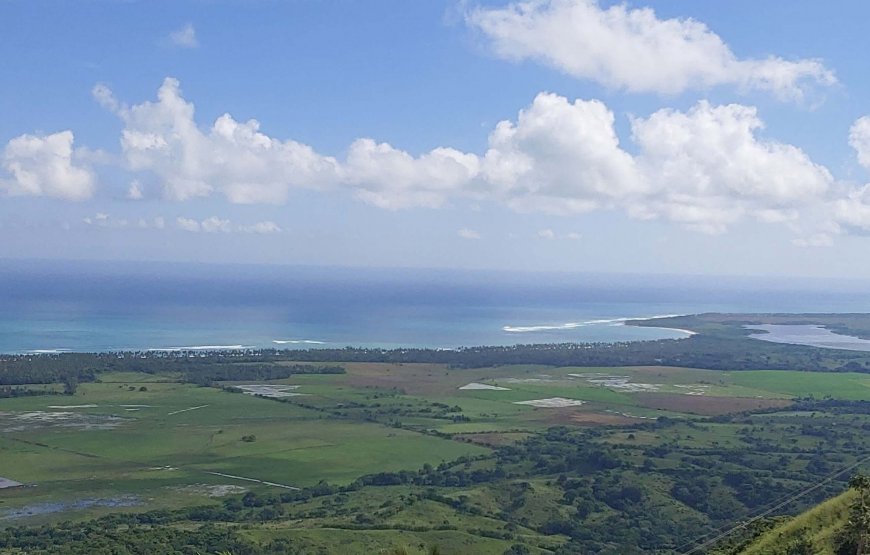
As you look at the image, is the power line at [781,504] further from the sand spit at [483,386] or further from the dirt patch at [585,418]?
the sand spit at [483,386]

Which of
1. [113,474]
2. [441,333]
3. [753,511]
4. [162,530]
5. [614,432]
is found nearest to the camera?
[162,530]

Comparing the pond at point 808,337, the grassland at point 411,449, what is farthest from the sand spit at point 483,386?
the pond at point 808,337

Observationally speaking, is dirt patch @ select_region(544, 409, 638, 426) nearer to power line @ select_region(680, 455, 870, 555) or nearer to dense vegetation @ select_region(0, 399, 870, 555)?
dense vegetation @ select_region(0, 399, 870, 555)

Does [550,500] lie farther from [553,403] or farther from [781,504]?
[553,403]

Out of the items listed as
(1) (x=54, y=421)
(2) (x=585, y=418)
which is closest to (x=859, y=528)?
(2) (x=585, y=418)

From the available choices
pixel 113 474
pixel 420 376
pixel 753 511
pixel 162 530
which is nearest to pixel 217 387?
pixel 420 376

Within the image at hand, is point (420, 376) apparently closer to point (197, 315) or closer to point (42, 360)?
point (42, 360)

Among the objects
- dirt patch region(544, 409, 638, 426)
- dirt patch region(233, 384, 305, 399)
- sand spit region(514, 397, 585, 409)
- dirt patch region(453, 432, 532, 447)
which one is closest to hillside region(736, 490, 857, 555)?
dirt patch region(453, 432, 532, 447)
